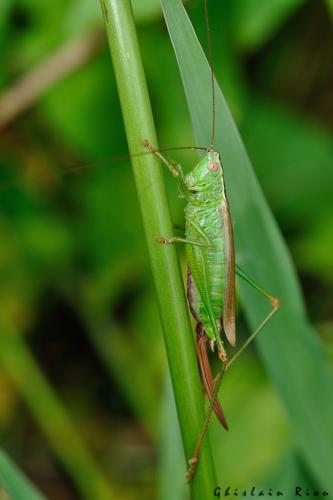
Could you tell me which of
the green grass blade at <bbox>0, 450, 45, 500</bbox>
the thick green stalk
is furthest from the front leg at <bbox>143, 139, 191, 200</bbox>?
the green grass blade at <bbox>0, 450, 45, 500</bbox>

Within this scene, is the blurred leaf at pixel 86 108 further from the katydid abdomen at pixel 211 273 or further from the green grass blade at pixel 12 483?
the green grass blade at pixel 12 483

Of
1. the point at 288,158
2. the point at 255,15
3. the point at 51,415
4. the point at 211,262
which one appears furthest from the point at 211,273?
the point at 288,158

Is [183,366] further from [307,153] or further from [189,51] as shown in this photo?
[307,153]

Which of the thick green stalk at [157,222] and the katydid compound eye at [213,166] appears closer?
the thick green stalk at [157,222]

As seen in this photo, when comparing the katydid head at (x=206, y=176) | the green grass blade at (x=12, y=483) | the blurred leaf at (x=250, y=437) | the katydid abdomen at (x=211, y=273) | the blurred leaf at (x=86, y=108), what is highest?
the blurred leaf at (x=86, y=108)

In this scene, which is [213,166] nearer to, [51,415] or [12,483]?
[12,483]

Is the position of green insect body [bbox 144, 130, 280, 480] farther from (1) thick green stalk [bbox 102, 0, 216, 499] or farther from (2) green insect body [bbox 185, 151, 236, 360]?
(1) thick green stalk [bbox 102, 0, 216, 499]

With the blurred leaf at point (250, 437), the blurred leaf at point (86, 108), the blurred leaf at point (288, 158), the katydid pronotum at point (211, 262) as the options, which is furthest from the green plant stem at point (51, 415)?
the katydid pronotum at point (211, 262)

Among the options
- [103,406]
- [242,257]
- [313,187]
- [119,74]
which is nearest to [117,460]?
[103,406]
